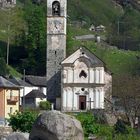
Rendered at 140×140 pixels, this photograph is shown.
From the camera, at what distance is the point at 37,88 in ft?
298

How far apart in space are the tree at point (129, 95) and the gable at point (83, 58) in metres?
2.59

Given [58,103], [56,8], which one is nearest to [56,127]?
[58,103]

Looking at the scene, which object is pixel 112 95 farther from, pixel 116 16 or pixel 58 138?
pixel 116 16

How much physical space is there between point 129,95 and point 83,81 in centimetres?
985

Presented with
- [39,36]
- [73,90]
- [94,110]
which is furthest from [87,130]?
[39,36]

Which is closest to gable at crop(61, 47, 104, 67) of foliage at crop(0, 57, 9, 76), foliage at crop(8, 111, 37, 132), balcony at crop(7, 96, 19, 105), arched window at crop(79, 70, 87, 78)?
arched window at crop(79, 70, 87, 78)

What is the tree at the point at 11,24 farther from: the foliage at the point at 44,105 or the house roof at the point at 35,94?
the foliage at the point at 44,105

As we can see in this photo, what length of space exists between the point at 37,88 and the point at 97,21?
269 feet

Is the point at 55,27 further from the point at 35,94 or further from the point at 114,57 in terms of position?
the point at 114,57

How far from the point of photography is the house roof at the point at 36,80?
91438mm

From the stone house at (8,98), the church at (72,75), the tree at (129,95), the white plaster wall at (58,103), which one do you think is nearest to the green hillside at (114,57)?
the church at (72,75)

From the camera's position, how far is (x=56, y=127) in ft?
77.0

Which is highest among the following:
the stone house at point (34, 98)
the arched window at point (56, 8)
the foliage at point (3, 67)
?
the arched window at point (56, 8)

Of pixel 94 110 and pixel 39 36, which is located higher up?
pixel 39 36
